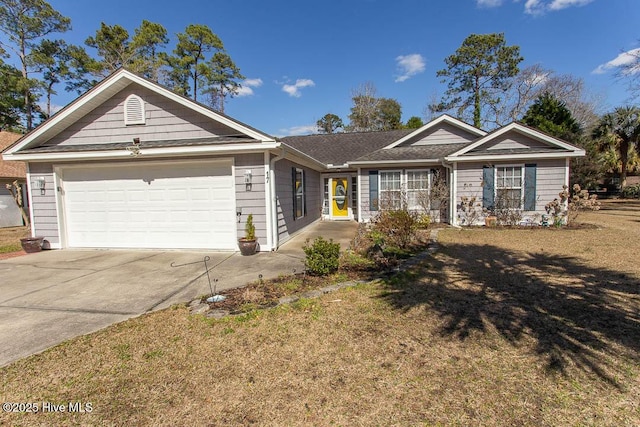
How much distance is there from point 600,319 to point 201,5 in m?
18.2

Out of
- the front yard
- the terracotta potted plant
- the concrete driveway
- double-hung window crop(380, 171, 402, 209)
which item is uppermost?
double-hung window crop(380, 171, 402, 209)

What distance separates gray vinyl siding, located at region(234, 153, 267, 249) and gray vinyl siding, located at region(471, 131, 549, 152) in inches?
328

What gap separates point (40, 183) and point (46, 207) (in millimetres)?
668

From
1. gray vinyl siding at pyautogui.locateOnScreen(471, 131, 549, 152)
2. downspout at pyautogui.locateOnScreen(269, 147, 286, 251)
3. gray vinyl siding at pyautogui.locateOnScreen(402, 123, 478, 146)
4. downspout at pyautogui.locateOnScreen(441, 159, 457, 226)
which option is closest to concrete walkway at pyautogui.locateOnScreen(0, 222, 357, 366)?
downspout at pyautogui.locateOnScreen(269, 147, 286, 251)

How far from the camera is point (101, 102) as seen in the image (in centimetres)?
830

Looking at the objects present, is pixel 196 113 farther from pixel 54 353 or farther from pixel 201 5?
pixel 201 5

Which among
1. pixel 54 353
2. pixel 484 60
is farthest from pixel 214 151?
pixel 484 60

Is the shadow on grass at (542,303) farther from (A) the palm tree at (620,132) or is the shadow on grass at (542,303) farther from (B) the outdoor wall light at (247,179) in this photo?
(A) the palm tree at (620,132)

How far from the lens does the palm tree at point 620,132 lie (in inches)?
949

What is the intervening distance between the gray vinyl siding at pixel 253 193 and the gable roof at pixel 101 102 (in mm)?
619

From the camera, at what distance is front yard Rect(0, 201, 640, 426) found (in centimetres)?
230

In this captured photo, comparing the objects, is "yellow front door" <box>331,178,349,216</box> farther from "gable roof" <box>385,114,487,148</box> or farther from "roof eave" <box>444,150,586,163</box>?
"roof eave" <box>444,150,586,163</box>

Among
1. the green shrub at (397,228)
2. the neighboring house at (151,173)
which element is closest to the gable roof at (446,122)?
the neighboring house at (151,173)

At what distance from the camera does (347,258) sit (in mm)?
6852
